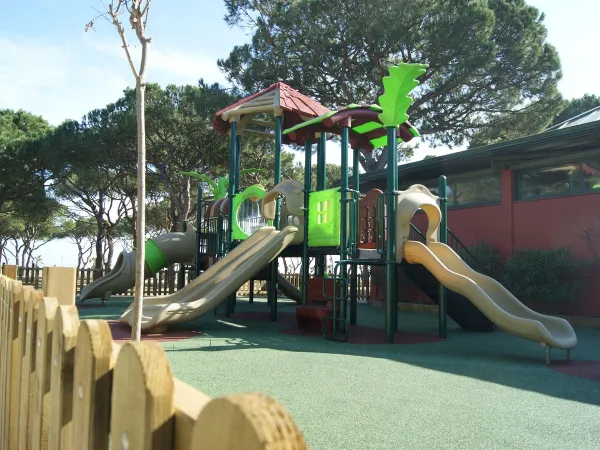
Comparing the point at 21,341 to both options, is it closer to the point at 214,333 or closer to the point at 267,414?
the point at 267,414

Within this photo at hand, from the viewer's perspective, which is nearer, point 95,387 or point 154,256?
point 95,387

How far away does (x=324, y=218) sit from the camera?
1088 centimetres

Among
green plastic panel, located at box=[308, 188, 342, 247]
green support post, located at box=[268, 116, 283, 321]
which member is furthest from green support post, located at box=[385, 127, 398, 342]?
green support post, located at box=[268, 116, 283, 321]

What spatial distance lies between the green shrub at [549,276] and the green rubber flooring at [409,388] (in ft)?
9.46

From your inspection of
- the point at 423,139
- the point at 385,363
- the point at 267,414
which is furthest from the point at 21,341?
the point at 423,139

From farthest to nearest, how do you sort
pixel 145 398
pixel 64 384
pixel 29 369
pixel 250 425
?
pixel 29 369 < pixel 64 384 < pixel 145 398 < pixel 250 425

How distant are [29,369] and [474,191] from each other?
49.1 feet

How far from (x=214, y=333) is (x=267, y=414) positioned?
31.3ft

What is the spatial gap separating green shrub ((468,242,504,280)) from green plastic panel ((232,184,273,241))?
540 centimetres

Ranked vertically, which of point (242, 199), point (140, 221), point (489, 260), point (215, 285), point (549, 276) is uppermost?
point (242, 199)

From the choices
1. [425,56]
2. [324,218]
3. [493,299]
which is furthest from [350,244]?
[425,56]

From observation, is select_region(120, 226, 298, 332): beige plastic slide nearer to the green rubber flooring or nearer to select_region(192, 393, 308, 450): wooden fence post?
the green rubber flooring

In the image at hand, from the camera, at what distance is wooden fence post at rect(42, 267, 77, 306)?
2.62 m

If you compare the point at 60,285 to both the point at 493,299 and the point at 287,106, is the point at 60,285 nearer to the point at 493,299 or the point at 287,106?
the point at 493,299
